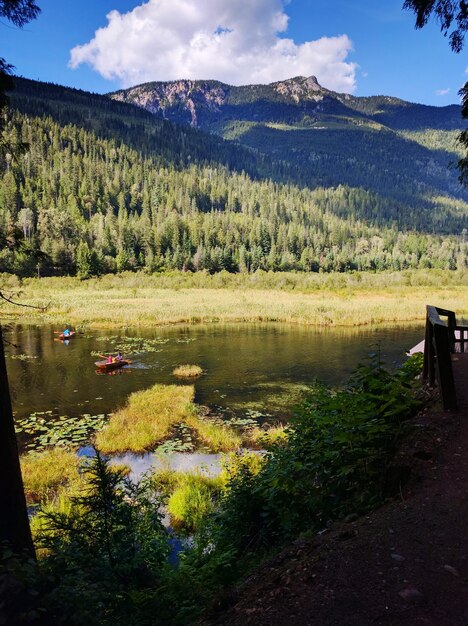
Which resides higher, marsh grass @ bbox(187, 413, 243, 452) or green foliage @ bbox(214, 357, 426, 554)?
green foliage @ bbox(214, 357, 426, 554)

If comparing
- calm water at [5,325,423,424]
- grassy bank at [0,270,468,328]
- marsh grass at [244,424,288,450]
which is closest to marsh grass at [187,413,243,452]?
marsh grass at [244,424,288,450]

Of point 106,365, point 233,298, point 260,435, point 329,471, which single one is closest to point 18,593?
point 329,471

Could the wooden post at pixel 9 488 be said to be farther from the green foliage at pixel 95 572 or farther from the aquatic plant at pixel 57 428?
the aquatic plant at pixel 57 428

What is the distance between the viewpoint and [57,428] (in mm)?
19844

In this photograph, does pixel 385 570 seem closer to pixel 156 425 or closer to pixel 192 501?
pixel 192 501

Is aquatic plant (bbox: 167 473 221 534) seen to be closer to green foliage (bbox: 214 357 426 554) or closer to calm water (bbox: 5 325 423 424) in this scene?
green foliage (bbox: 214 357 426 554)

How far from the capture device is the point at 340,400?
7039mm

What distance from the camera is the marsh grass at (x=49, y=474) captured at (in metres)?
13.7

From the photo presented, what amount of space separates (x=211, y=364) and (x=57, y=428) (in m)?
15.0

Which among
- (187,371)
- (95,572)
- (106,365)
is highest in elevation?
(95,572)

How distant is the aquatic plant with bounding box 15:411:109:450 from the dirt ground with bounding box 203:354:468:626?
15369 mm

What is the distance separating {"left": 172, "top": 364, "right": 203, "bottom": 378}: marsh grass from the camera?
2961 cm

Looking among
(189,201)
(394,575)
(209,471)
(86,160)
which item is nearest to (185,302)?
(209,471)

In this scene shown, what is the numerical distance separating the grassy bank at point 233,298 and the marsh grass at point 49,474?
23.4 meters
